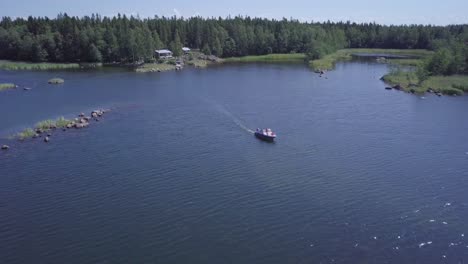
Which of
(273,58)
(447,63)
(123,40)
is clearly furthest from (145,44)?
(447,63)

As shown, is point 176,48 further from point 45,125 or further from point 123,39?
point 45,125

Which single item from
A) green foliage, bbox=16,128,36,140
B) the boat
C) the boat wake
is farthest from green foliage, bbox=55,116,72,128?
the boat

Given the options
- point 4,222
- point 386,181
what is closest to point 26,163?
point 4,222

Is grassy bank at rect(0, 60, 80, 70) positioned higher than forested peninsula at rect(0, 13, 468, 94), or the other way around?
forested peninsula at rect(0, 13, 468, 94)

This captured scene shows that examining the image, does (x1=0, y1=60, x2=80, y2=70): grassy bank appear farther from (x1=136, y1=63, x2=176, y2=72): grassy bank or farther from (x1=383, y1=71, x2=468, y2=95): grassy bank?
(x1=383, y1=71, x2=468, y2=95): grassy bank

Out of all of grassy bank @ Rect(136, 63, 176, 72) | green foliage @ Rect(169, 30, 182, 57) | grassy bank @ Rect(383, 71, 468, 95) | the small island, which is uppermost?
green foliage @ Rect(169, 30, 182, 57)

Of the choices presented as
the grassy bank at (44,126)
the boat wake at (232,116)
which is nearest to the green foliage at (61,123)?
the grassy bank at (44,126)
